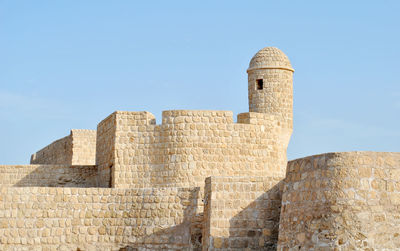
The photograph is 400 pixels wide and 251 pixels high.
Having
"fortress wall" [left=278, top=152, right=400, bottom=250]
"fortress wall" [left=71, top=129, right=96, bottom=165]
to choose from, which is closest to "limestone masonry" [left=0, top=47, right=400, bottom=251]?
"fortress wall" [left=278, top=152, right=400, bottom=250]

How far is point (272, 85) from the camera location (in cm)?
2067

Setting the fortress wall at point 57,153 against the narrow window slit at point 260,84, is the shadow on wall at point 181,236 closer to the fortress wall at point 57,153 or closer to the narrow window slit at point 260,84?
the narrow window slit at point 260,84

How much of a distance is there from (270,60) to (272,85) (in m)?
0.80

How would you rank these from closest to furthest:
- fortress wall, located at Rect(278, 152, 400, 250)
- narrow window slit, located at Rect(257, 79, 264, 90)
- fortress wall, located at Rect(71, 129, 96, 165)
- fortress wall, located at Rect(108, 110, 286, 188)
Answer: fortress wall, located at Rect(278, 152, 400, 250), fortress wall, located at Rect(108, 110, 286, 188), narrow window slit, located at Rect(257, 79, 264, 90), fortress wall, located at Rect(71, 129, 96, 165)

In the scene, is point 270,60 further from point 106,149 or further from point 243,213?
point 243,213

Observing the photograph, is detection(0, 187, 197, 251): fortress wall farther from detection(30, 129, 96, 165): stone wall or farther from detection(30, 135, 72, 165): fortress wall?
detection(30, 135, 72, 165): fortress wall

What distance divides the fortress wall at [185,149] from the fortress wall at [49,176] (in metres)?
2.61

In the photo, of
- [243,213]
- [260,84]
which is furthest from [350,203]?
[260,84]

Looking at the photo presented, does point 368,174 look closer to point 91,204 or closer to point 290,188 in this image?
point 290,188

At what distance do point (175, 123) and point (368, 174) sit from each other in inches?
283

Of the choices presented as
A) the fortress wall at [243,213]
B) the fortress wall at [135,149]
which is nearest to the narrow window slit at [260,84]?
the fortress wall at [135,149]

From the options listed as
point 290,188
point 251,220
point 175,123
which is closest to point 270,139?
point 175,123

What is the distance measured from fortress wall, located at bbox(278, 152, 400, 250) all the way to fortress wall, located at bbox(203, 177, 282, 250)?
199 cm

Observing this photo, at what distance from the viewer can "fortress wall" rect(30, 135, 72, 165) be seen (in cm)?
2495
